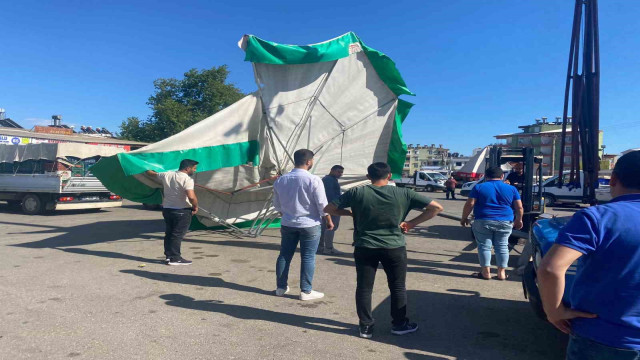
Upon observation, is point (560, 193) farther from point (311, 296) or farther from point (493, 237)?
point (311, 296)

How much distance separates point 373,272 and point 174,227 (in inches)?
152

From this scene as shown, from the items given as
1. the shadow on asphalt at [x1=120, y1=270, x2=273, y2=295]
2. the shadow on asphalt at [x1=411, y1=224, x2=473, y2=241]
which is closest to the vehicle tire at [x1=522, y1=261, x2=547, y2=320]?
the shadow on asphalt at [x1=120, y1=270, x2=273, y2=295]

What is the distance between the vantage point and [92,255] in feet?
24.2

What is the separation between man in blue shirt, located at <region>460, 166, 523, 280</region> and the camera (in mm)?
5891

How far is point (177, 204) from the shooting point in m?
6.68

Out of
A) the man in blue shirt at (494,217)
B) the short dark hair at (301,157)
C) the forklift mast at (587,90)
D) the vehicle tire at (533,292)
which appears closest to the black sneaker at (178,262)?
the short dark hair at (301,157)

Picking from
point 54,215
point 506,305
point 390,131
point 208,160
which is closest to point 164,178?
point 208,160

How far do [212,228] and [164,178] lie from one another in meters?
3.56

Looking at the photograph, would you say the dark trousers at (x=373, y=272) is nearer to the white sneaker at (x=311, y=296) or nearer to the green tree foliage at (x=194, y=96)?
the white sneaker at (x=311, y=296)

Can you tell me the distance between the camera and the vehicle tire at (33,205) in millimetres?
13688

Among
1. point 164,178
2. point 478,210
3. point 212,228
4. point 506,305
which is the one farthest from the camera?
point 212,228

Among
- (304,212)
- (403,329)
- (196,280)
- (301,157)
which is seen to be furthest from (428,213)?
(196,280)

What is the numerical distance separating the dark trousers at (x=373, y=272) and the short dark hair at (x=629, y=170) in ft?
7.03

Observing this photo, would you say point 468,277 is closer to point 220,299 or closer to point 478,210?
point 478,210
